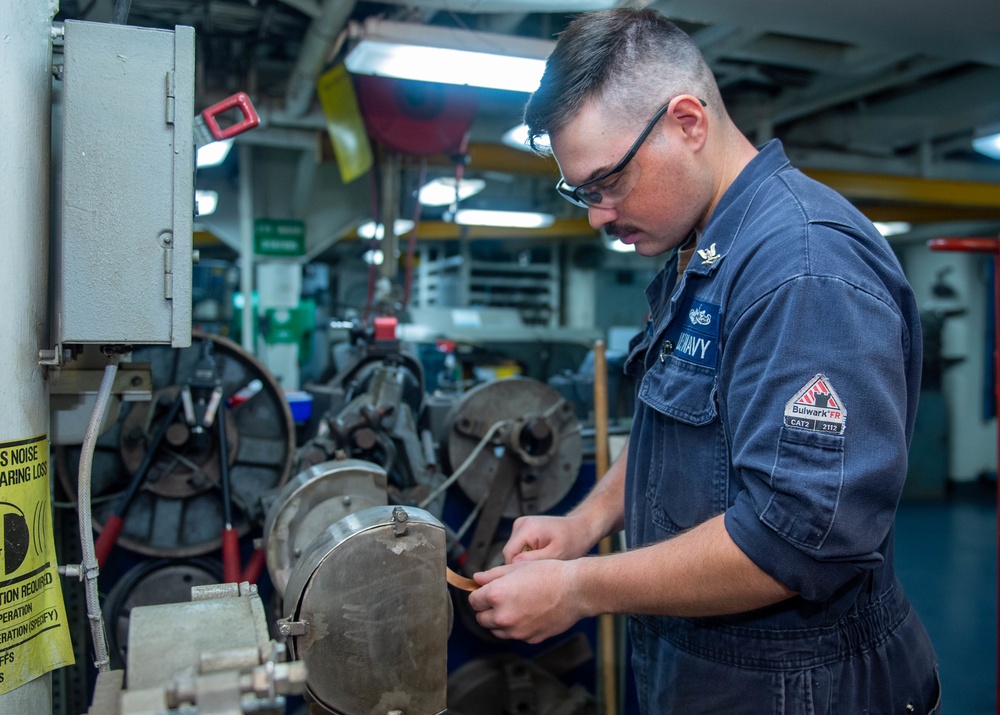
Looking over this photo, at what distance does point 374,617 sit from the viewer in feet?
2.93

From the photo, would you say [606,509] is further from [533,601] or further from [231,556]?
[231,556]

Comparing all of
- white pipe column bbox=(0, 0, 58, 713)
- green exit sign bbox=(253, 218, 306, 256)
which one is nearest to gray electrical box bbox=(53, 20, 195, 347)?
white pipe column bbox=(0, 0, 58, 713)

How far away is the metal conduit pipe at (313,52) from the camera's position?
248cm

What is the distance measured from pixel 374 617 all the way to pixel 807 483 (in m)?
0.51

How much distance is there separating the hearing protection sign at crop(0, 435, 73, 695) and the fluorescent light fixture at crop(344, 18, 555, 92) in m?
1.68

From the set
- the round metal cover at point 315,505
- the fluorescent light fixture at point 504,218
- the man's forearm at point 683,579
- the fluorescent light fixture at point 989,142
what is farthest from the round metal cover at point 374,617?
the fluorescent light fixture at point 504,218

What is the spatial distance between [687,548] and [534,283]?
6.68 meters

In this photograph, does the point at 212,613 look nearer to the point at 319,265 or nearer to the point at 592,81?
the point at 592,81

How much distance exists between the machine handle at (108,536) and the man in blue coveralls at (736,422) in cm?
90

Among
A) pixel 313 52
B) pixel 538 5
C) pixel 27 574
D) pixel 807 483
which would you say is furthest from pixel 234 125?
pixel 313 52

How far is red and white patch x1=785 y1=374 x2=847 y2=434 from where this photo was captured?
0.81 meters

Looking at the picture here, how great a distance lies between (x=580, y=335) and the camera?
5.31 meters

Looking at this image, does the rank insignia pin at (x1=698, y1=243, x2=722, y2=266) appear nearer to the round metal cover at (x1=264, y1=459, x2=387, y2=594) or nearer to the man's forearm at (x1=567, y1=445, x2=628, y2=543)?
the man's forearm at (x1=567, y1=445, x2=628, y2=543)

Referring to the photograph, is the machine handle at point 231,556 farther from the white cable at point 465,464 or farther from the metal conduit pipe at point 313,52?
the metal conduit pipe at point 313,52
